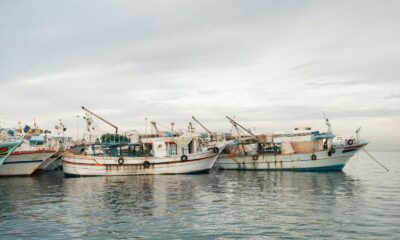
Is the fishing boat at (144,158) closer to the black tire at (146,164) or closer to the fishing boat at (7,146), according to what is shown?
the black tire at (146,164)

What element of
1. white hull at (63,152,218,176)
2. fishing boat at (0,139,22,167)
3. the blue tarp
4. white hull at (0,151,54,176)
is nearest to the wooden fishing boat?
white hull at (63,152,218,176)

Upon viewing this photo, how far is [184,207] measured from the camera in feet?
70.4

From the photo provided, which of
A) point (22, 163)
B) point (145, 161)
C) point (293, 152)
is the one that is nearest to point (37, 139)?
point (22, 163)

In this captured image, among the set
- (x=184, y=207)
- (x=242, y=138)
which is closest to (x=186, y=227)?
(x=184, y=207)

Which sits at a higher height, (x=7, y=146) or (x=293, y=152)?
(x=7, y=146)

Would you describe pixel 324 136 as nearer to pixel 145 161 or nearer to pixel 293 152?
pixel 293 152

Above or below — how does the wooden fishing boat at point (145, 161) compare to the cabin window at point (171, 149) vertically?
below

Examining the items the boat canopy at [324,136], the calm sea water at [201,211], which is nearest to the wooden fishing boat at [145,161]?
the calm sea water at [201,211]

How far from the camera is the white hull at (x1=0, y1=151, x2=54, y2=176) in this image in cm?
4038

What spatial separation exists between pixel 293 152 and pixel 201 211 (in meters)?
29.0

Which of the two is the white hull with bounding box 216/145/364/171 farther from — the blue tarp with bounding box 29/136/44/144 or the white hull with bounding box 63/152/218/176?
the blue tarp with bounding box 29/136/44/144

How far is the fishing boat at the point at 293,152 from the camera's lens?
44781mm

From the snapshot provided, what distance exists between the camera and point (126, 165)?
1613 inches

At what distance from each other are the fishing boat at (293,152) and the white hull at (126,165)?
8144 millimetres
